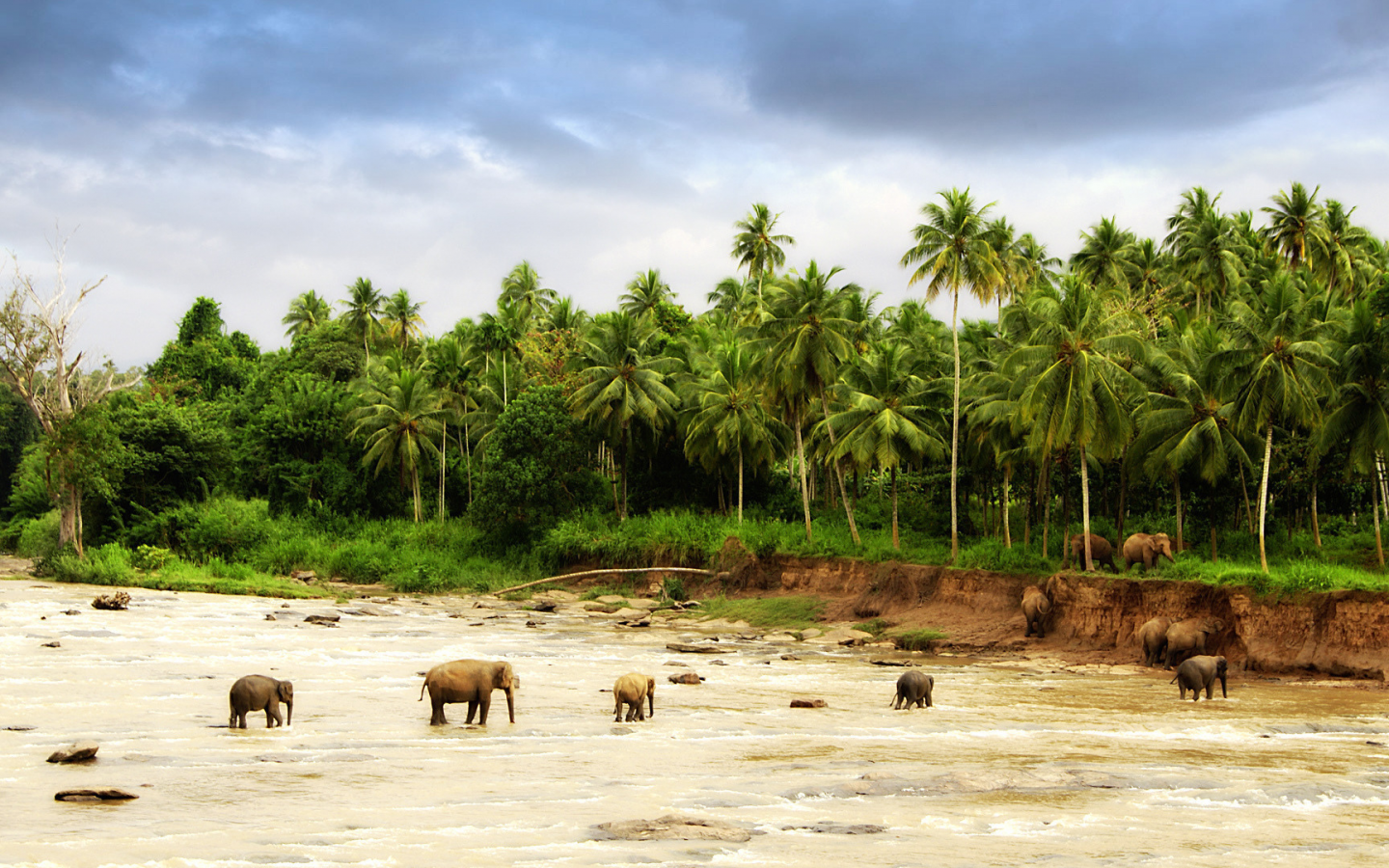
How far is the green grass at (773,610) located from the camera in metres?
38.2

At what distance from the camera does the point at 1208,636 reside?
27.7m

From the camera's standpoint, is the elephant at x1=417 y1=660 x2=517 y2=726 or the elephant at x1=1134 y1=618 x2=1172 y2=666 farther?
the elephant at x1=1134 y1=618 x2=1172 y2=666

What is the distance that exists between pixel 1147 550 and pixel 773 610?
42.8 ft

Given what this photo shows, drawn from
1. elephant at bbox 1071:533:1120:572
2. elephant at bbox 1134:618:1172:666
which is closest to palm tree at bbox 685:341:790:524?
elephant at bbox 1071:533:1120:572

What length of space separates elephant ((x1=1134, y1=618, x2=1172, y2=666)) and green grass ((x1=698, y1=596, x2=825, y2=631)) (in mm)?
12147

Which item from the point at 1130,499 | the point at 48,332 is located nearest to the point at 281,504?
the point at 48,332

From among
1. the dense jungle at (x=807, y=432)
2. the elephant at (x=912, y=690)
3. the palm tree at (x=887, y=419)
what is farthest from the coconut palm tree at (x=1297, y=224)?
the elephant at (x=912, y=690)

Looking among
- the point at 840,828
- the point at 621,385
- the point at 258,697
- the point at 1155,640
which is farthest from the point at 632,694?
the point at 621,385

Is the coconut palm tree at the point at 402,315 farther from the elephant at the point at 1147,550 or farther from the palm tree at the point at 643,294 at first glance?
the elephant at the point at 1147,550

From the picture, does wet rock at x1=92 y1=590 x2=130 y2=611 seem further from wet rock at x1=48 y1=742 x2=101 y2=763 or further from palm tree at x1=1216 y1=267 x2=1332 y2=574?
palm tree at x1=1216 y1=267 x2=1332 y2=574

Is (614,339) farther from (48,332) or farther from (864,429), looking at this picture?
(48,332)

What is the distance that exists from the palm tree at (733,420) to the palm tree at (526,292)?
3004 cm

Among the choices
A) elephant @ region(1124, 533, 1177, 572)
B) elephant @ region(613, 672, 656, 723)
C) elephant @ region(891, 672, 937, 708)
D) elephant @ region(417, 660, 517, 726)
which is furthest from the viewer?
elephant @ region(1124, 533, 1177, 572)

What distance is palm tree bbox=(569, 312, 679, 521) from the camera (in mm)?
49625
